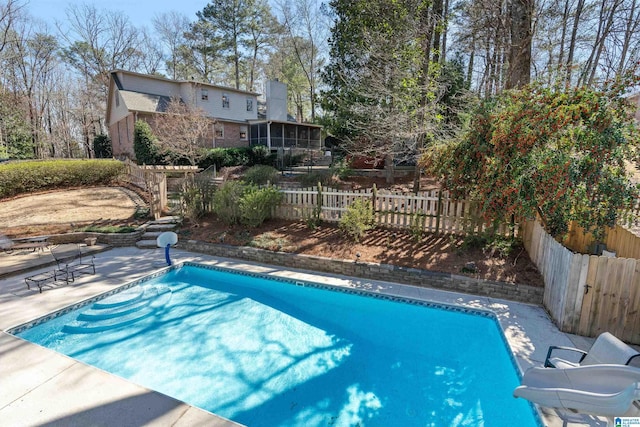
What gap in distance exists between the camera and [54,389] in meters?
3.72

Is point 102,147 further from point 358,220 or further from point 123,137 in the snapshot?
point 358,220

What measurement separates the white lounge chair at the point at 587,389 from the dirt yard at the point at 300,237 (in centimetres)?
374

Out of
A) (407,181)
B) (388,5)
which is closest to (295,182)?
(407,181)

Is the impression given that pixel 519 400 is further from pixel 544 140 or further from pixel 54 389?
pixel 54 389

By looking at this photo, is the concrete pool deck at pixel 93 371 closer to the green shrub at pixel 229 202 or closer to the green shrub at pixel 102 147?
the green shrub at pixel 229 202

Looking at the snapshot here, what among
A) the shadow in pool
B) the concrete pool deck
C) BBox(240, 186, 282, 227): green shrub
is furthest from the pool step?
the shadow in pool

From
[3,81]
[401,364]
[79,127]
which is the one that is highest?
[3,81]

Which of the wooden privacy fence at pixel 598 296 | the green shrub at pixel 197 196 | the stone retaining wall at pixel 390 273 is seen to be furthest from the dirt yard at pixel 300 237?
the wooden privacy fence at pixel 598 296

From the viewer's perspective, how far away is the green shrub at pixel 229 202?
980 cm

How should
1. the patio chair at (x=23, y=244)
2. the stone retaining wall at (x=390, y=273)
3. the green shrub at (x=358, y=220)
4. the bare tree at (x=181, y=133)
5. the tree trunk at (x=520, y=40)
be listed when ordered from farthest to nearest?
the bare tree at (x=181, y=133)
the tree trunk at (x=520, y=40)
the green shrub at (x=358, y=220)
the patio chair at (x=23, y=244)
the stone retaining wall at (x=390, y=273)

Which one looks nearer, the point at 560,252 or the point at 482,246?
the point at 560,252

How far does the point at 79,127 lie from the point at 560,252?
4176 cm

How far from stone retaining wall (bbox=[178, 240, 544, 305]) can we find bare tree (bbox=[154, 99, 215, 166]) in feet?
34.9

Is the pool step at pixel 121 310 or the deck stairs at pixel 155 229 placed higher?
the deck stairs at pixel 155 229
